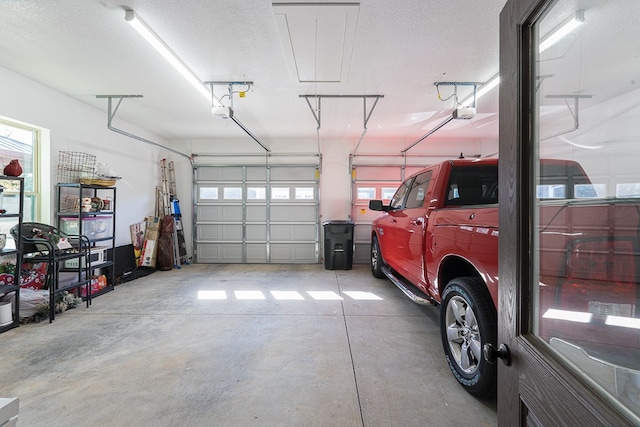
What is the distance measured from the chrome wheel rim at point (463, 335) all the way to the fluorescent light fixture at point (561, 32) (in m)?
1.72

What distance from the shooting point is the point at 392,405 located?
1997mm

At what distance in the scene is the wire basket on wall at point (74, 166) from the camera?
4.61 m

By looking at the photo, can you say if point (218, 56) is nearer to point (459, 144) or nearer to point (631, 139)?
point (631, 139)

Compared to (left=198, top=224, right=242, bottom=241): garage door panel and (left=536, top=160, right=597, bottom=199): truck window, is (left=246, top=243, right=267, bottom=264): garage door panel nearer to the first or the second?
(left=198, top=224, right=242, bottom=241): garage door panel

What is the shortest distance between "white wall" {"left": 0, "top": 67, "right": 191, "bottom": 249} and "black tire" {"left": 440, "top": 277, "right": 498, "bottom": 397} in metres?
5.97

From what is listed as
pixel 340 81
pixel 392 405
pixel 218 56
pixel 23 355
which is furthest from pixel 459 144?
pixel 23 355

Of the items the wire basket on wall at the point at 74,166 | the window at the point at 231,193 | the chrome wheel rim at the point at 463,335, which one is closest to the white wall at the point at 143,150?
the wire basket on wall at the point at 74,166

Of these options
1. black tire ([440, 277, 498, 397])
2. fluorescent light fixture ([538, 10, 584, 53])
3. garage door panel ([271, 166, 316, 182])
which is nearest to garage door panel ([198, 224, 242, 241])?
garage door panel ([271, 166, 316, 182])

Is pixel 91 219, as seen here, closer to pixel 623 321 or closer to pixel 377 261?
pixel 377 261

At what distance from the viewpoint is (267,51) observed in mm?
3273

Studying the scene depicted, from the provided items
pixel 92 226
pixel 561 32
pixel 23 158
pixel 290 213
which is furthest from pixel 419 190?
pixel 23 158

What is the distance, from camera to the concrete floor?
192cm

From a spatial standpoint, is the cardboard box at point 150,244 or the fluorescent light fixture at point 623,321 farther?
the cardboard box at point 150,244

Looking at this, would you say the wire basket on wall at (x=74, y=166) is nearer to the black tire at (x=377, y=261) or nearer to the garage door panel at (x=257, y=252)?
the garage door panel at (x=257, y=252)
